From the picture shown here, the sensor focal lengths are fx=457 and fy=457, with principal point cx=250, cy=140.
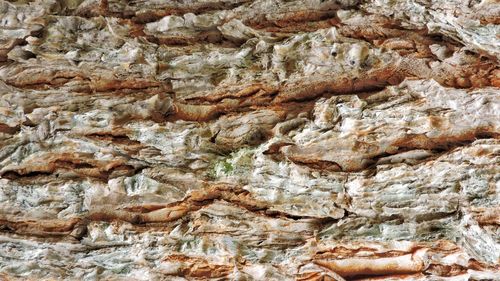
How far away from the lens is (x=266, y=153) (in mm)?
1763

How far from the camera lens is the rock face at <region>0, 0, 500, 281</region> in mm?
1707

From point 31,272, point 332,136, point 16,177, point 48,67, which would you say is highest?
point 48,67

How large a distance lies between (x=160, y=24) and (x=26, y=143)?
71 centimetres

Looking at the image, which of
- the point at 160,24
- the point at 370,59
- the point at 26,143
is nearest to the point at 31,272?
the point at 26,143

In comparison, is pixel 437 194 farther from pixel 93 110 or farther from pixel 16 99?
pixel 16 99

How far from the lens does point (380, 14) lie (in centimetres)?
183

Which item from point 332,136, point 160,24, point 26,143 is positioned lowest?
point 26,143

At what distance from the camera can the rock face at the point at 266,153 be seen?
1.71m

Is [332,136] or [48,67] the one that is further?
[48,67]

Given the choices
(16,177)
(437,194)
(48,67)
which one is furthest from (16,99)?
(437,194)

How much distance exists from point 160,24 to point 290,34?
543 millimetres

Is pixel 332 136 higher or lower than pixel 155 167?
higher

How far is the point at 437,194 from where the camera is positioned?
170 centimetres

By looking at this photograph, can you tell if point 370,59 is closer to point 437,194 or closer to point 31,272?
point 437,194
